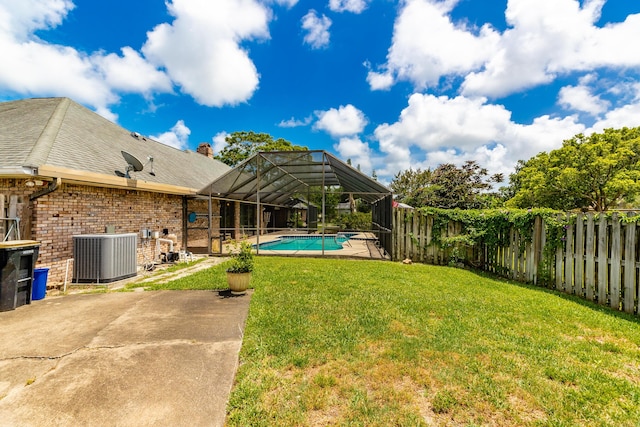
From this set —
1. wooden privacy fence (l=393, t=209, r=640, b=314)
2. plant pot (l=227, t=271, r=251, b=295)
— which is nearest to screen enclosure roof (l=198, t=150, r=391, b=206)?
wooden privacy fence (l=393, t=209, r=640, b=314)

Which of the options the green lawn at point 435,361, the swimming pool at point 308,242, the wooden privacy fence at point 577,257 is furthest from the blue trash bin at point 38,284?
the wooden privacy fence at point 577,257

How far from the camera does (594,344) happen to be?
127 inches

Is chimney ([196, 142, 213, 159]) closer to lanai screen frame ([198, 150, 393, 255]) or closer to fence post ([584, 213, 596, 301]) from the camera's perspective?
lanai screen frame ([198, 150, 393, 255])

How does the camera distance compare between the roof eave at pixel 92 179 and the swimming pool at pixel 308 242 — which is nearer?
the roof eave at pixel 92 179

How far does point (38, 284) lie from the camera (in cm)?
510

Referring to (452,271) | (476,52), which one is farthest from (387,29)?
(452,271)

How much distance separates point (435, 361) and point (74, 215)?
8.04 m

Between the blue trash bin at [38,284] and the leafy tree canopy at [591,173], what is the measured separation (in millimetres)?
24221

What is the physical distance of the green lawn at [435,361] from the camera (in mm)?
2148

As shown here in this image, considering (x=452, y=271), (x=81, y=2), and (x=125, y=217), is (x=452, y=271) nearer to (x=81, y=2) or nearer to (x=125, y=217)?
(x=125, y=217)

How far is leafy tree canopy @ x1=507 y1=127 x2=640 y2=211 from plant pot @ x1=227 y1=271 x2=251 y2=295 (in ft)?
68.8

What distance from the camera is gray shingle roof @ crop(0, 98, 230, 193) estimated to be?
605 cm

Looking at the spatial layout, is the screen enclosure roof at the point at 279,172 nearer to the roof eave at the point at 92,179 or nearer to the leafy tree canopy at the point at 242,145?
the roof eave at the point at 92,179

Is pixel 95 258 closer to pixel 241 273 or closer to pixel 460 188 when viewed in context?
pixel 241 273
